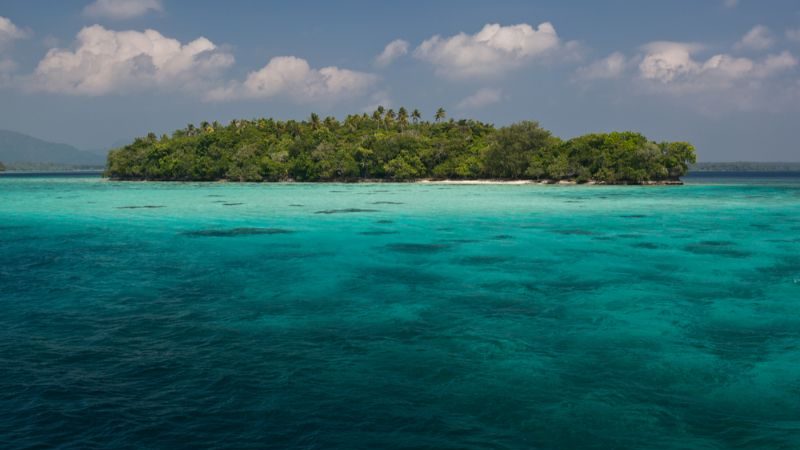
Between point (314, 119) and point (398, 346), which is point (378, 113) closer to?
point (314, 119)

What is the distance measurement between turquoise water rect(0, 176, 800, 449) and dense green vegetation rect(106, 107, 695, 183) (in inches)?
3079

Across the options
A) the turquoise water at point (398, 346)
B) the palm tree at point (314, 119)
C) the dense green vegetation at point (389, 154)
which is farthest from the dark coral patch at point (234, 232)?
the palm tree at point (314, 119)

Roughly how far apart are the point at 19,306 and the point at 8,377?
18.5 feet

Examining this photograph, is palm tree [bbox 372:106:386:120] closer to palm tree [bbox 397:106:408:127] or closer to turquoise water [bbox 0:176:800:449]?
palm tree [bbox 397:106:408:127]

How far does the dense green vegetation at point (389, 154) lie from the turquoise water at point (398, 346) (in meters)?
78.2

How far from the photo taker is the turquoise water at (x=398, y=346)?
7.77 m

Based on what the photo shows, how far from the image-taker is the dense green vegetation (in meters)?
100

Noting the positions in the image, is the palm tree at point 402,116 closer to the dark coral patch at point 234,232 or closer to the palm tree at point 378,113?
the palm tree at point 378,113

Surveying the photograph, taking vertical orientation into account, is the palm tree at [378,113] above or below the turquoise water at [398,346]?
above

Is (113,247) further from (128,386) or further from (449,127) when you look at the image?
(449,127)

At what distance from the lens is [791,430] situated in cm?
791

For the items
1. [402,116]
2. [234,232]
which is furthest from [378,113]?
[234,232]

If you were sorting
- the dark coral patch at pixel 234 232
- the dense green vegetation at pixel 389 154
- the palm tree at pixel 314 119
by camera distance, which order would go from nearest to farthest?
the dark coral patch at pixel 234 232, the dense green vegetation at pixel 389 154, the palm tree at pixel 314 119

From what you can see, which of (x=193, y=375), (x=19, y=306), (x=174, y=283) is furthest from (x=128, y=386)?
(x=174, y=283)
